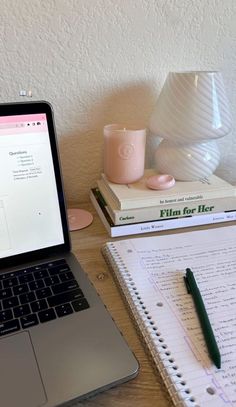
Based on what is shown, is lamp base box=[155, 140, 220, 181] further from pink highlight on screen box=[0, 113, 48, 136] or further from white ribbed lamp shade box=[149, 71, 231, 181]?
pink highlight on screen box=[0, 113, 48, 136]

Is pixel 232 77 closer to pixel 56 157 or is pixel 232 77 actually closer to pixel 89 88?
pixel 89 88

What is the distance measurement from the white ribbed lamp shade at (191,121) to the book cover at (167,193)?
0.11 ft

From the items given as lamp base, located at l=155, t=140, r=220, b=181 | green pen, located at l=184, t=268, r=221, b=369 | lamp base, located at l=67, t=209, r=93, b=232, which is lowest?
lamp base, located at l=67, t=209, r=93, b=232

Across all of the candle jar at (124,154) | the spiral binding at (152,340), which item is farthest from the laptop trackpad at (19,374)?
the candle jar at (124,154)

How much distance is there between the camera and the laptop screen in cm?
45

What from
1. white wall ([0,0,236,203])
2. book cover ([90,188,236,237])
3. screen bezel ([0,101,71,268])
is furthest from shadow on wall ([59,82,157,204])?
screen bezel ([0,101,71,268])

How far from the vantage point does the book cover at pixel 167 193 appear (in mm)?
561

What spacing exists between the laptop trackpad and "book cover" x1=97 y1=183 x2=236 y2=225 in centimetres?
26

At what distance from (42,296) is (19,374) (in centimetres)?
11

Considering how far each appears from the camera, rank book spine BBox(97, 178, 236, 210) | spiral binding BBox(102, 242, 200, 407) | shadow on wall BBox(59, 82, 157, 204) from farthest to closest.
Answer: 1. shadow on wall BBox(59, 82, 157, 204)
2. book spine BBox(97, 178, 236, 210)
3. spiral binding BBox(102, 242, 200, 407)

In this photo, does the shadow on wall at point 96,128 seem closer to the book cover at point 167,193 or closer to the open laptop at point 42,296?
the book cover at point 167,193

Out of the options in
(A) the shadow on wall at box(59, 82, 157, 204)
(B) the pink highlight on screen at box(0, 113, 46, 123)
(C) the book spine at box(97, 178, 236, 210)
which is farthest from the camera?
(A) the shadow on wall at box(59, 82, 157, 204)

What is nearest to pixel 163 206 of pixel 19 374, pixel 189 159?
pixel 189 159

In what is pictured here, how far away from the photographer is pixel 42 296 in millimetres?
409
